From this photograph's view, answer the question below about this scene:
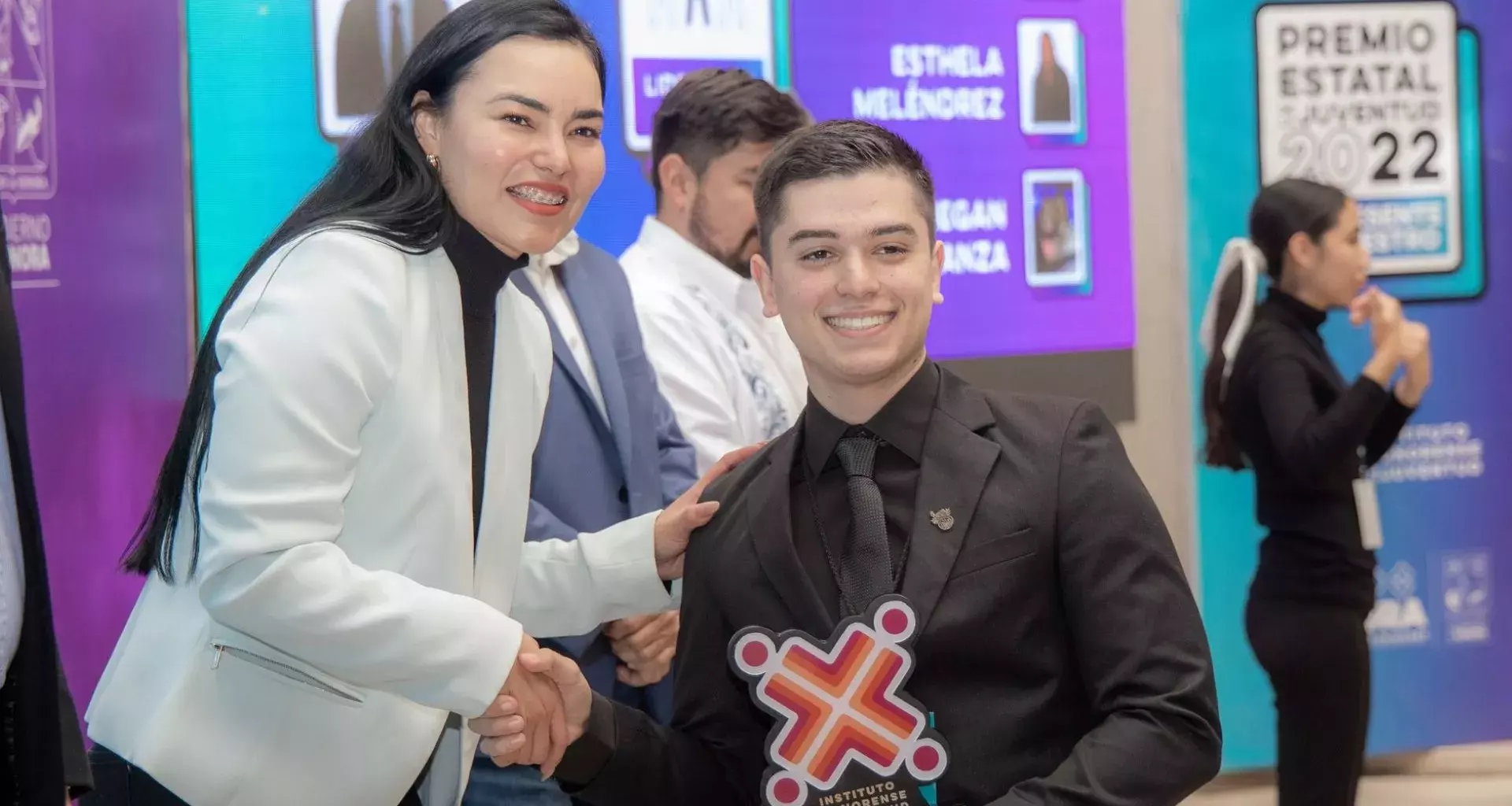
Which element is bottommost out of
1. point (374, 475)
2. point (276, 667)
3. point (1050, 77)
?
point (276, 667)

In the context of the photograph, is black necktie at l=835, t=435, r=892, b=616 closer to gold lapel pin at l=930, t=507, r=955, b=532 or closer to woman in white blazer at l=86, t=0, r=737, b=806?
gold lapel pin at l=930, t=507, r=955, b=532

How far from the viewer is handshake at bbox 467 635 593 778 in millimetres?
1650

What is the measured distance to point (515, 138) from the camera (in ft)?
5.73

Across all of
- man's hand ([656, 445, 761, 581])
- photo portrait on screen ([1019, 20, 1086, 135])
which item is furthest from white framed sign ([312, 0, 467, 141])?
man's hand ([656, 445, 761, 581])

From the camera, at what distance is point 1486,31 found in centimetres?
439

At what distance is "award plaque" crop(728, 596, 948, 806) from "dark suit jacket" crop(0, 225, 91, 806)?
742mm

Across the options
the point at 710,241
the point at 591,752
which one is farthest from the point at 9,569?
the point at 710,241

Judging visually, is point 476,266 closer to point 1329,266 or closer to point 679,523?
point 679,523

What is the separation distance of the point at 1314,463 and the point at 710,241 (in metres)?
1.47

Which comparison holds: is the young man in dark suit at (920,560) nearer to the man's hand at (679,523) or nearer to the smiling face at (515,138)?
the man's hand at (679,523)

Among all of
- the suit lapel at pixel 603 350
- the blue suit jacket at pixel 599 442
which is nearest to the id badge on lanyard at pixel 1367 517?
the blue suit jacket at pixel 599 442

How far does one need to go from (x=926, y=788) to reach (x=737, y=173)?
1.57 metres

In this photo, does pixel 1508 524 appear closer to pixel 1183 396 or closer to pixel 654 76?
pixel 1183 396

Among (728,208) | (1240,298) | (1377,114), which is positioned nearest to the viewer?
(728,208)
